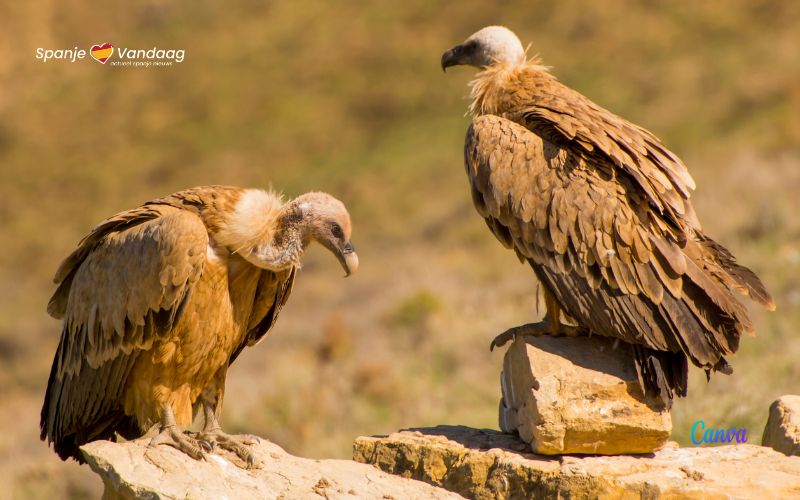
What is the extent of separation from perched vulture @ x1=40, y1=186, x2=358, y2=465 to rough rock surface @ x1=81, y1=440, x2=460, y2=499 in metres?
0.19

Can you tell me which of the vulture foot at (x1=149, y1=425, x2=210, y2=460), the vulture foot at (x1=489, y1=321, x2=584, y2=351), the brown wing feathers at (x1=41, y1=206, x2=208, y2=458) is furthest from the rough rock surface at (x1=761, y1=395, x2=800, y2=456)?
the brown wing feathers at (x1=41, y1=206, x2=208, y2=458)

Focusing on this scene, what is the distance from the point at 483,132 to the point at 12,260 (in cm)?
2980

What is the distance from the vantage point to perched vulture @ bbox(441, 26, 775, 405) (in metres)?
6.52

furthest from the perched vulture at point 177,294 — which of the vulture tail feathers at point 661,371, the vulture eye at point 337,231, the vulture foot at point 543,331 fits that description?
the vulture tail feathers at point 661,371

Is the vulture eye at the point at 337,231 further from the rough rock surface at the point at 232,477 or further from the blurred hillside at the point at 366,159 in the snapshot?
the blurred hillside at the point at 366,159

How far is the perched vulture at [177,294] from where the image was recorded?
21.9 ft

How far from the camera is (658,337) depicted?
6.50 m

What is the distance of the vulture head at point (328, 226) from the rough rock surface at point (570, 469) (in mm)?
1265

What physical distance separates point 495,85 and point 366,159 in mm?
26924

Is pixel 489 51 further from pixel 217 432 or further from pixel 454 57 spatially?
pixel 217 432

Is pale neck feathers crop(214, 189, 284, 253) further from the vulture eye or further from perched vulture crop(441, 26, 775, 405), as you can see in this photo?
perched vulture crop(441, 26, 775, 405)

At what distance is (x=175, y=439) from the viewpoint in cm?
669

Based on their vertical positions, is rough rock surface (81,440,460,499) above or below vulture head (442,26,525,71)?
below

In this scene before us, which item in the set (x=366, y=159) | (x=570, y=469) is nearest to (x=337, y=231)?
(x=570, y=469)
